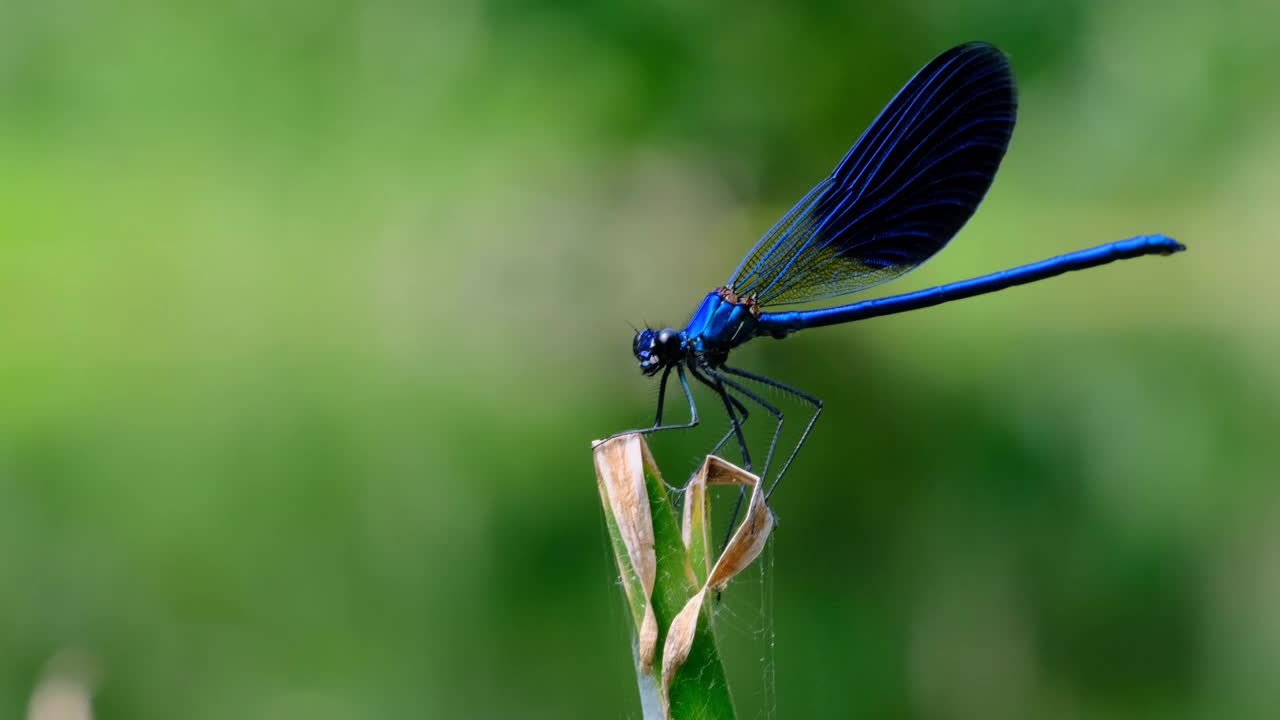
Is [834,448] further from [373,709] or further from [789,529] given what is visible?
[373,709]

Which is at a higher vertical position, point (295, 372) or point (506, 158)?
point (506, 158)

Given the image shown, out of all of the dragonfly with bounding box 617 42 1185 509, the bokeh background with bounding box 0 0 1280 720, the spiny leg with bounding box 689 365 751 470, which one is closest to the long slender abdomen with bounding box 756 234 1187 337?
the dragonfly with bounding box 617 42 1185 509

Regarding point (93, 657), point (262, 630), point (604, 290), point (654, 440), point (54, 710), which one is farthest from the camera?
point (604, 290)

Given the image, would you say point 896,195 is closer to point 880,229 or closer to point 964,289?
point 880,229

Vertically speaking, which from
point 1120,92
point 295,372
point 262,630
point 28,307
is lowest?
point 262,630

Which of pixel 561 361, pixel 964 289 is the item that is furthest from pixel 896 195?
pixel 561 361

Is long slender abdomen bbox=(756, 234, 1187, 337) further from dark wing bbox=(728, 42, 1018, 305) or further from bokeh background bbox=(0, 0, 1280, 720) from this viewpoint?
bokeh background bbox=(0, 0, 1280, 720)

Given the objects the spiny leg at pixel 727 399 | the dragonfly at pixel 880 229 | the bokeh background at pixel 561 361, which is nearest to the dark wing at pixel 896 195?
the dragonfly at pixel 880 229

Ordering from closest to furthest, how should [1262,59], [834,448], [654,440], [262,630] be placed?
[262,630]
[654,440]
[834,448]
[1262,59]

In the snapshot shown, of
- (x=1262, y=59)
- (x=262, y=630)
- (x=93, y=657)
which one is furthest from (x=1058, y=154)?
(x=93, y=657)
